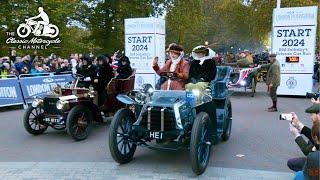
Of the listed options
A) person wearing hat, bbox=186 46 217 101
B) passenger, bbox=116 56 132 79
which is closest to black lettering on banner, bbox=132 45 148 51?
passenger, bbox=116 56 132 79

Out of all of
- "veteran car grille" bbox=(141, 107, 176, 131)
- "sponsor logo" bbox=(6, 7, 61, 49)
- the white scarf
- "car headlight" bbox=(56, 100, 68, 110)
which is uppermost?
"sponsor logo" bbox=(6, 7, 61, 49)

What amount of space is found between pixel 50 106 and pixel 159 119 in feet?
11.1

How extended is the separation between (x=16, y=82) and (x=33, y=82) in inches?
24.4

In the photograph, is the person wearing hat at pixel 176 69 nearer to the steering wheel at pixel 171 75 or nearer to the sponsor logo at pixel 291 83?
the steering wheel at pixel 171 75

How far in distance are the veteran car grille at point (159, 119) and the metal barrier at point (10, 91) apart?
24.9ft

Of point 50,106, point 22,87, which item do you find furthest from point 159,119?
point 22,87

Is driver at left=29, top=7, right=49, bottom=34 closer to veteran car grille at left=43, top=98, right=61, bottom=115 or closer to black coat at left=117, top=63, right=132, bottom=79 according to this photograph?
black coat at left=117, top=63, right=132, bottom=79

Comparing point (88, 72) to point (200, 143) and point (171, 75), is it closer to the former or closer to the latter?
point (171, 75)

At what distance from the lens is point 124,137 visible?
6.16 meters

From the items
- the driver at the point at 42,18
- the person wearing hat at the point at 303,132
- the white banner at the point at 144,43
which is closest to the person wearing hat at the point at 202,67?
the person wearing hat at the point at 303,132

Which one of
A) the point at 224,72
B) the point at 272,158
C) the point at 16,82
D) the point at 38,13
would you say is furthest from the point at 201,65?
the point at 38,13

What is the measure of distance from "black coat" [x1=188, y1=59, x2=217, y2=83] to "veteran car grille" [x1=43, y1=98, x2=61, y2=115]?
9.76 ft

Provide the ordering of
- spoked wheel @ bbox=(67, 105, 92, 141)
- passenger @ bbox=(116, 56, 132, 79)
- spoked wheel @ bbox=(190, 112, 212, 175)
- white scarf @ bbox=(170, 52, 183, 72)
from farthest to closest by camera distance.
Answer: passenger @ bbox=(116, 56, 132, 79)
spoked wheel @ bbox=(67, 105, 92, 141)
white scarf @ bbox=(170, 52, 183, 72)
spoked wheel @ bbox=(190, 112, 212, 175)

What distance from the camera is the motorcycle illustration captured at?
2192 centimetres
